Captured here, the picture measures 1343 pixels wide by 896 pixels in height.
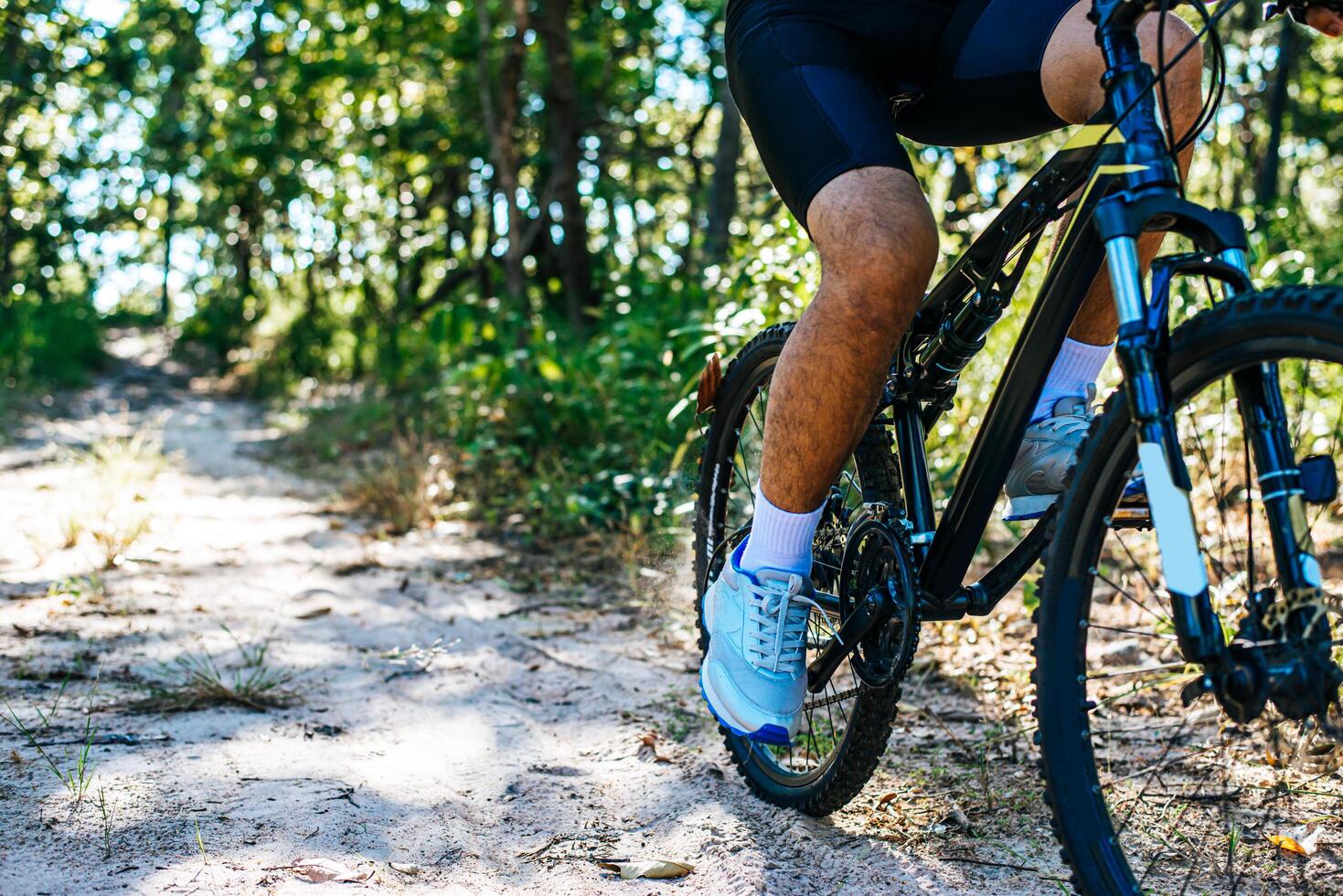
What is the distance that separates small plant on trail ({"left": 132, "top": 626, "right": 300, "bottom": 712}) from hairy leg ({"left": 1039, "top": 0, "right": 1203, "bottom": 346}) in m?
2.05

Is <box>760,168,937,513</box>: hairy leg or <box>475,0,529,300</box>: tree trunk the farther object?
<box>475,0,529,300</box>: tree trunk

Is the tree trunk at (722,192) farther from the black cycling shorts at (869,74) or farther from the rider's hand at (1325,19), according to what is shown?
the rider's hand at (1325,19)

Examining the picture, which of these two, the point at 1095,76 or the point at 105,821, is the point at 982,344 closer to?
the point at 1095,76

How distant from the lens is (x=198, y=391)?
1162 centimetres

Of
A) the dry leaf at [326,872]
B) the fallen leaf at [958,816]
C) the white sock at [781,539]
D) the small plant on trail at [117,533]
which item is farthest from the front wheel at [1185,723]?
the small plant on trail at [117,533]

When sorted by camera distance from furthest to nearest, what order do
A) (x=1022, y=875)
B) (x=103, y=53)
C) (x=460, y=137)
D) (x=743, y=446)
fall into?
(x=103, y=53)
(x=460, y=137)
(x=743, y=446)
(x=1022, y=875)

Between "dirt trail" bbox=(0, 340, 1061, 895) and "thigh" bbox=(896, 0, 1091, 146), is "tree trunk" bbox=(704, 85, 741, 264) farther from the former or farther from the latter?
"thigh" bbox=(896, 0, 1091, 146)

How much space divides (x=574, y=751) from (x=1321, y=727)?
5.21 ft

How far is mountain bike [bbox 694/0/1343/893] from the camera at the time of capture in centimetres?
126

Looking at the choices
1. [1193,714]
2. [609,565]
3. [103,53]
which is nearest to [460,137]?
[103,53]

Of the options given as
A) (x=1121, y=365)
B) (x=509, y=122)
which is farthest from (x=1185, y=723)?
(x=509, y=122)

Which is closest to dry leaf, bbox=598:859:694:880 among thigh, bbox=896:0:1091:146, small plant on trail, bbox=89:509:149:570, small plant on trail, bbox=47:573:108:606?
thigh, bbox=896:0:1091:146

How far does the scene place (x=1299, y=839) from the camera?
185cm

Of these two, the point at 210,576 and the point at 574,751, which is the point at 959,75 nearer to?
the point at 574,751
